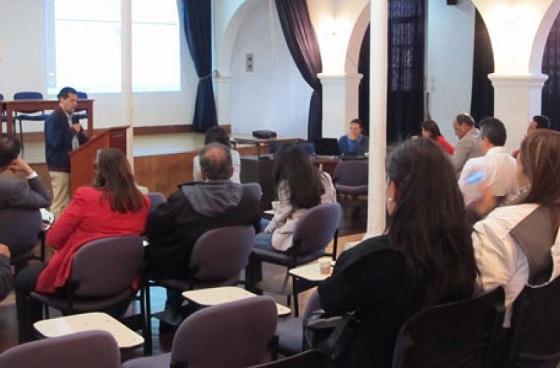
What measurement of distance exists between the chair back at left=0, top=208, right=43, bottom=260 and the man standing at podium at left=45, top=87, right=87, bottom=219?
108 inches

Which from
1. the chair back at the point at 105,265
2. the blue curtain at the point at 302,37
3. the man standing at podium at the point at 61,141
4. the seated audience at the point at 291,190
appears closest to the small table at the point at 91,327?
the chair back at the point at 105,265

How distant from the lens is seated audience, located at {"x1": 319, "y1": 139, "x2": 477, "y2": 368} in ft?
7.47

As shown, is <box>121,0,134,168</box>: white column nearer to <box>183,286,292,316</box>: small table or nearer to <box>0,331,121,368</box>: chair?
<box>183,286,292,316</box>: small table

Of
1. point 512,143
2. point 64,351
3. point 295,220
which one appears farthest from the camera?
point 512,143

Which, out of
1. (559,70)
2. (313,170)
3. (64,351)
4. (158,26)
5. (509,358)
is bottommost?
(509,358)

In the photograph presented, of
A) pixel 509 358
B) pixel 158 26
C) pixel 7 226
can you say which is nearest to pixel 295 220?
pixel 7 226

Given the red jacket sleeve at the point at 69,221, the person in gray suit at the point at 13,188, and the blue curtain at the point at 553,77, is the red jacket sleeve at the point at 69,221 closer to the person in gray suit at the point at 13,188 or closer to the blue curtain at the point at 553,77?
the person in gray suit at the point at 13,188

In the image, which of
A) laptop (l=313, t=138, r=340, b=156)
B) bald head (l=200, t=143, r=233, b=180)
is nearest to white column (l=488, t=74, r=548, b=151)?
→ laptop (l=313, t=138, r=340, b=156)

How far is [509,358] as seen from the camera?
114 inches

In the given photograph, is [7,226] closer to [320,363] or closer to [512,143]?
[320,363]

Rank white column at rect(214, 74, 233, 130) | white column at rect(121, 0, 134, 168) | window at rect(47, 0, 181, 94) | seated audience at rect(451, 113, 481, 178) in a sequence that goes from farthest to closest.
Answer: white column at rect(214, 74, 233, 130) → window at rect(47, 0, 181, 94) → white column at rect(121, 0, 134, 168) → seated audience at rect(451, 113, 481, 178)

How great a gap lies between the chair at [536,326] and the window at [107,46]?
9.24 m

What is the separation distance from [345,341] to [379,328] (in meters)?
0.11

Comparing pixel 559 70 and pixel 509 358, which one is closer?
pixel 509 358
